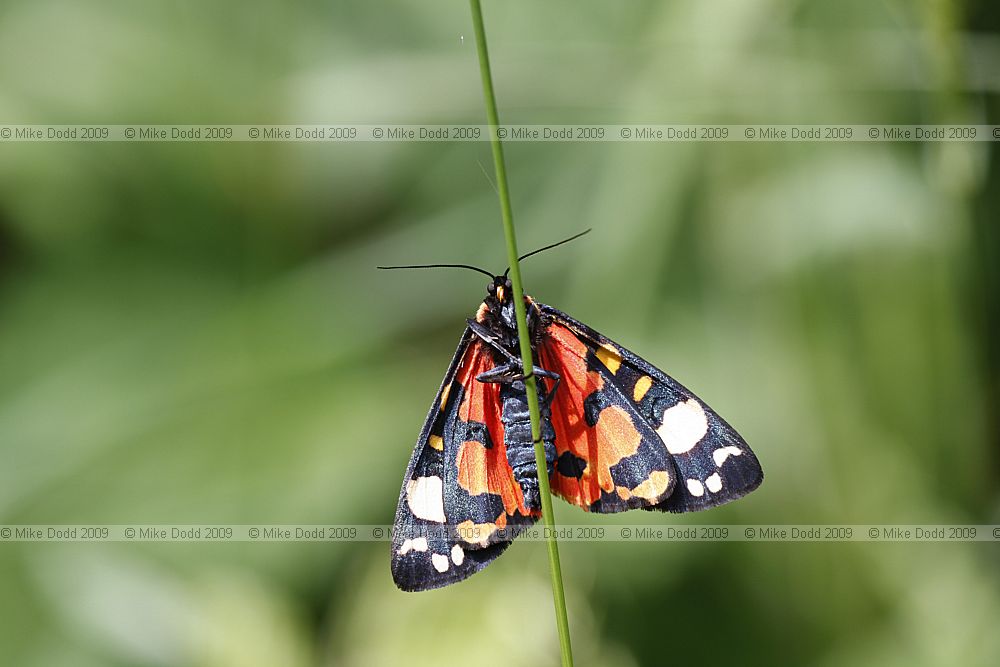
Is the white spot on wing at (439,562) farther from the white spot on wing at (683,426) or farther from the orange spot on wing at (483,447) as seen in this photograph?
the white spot on wing at (683,426)

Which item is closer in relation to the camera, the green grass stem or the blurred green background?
the green grass stem

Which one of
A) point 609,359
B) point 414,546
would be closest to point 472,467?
point 414,546

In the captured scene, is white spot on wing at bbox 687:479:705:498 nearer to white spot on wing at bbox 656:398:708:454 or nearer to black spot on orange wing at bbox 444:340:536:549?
white spot on wing at bbox 656:398:708:454

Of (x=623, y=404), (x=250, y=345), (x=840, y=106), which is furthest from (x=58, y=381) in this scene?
(x=840, y=106)

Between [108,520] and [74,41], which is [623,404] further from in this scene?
[74,41]

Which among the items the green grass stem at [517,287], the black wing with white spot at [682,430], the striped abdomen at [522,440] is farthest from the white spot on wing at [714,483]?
the green grass stem at [517,287]

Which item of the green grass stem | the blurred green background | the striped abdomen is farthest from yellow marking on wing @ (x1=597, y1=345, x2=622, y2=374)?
the blurred green background

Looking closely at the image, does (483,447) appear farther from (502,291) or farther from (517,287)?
(517,287)
